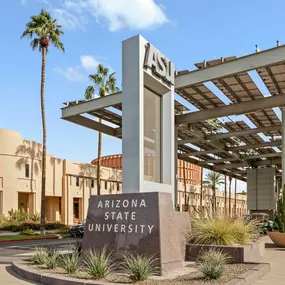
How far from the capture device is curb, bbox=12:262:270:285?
8.72 metres

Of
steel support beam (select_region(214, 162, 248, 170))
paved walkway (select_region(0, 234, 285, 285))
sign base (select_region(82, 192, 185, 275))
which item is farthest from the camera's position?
steel support beam (select_region(214, 162, 248, 170))

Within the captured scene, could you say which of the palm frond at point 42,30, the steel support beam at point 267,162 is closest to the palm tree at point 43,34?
the palm frond at point 42,30

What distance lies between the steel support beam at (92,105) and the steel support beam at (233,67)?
3.61 metres

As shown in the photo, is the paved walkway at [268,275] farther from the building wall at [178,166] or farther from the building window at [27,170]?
the building window at [27,170]

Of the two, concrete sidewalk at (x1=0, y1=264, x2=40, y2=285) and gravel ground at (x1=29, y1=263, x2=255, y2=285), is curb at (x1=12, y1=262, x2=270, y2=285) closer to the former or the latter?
concrete sidewalk at (x1=0, y1=264, x2=40, y2=285)

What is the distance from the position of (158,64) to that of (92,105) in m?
12.0

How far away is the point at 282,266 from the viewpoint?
12.2 meters

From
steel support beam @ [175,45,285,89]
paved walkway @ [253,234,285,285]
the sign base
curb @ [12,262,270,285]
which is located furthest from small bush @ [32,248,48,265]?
steel support beam @ [175,45,285,89]

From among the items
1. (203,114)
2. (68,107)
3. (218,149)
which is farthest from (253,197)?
(68,107)

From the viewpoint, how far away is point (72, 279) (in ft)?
29.5

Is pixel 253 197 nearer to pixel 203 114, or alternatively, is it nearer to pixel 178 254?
pixel 203 114

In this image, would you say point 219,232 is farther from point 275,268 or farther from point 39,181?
point 39,181

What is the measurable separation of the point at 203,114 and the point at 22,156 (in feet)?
86.9

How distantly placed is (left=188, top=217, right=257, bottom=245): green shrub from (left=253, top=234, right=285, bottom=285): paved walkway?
1097 mm
